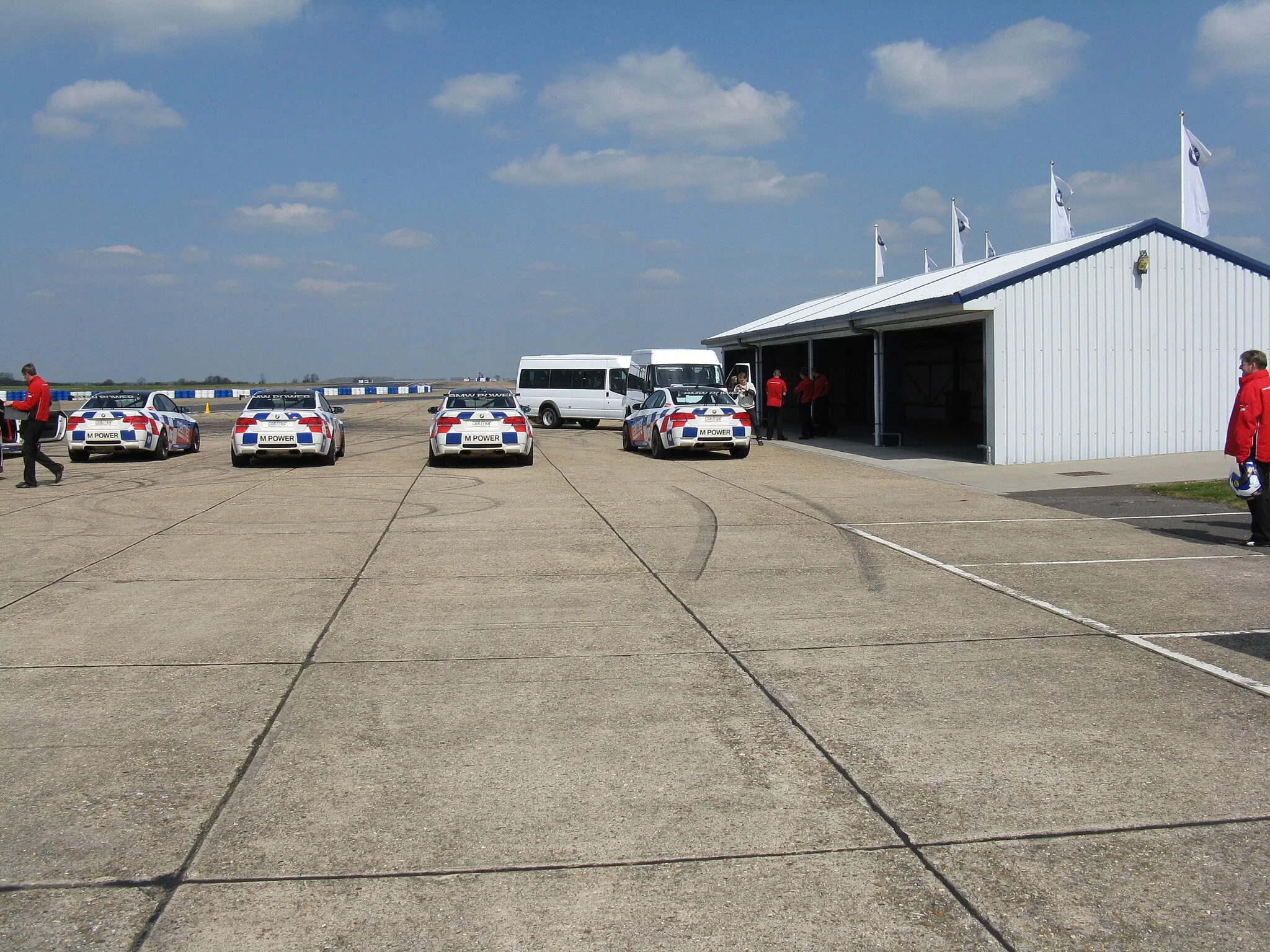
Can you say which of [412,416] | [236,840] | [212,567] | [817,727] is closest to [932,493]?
[212,567]

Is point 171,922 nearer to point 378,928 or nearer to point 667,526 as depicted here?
point 378,928

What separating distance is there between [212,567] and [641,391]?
19.2 meters

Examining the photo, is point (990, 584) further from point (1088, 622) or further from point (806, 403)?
point (806, 403)

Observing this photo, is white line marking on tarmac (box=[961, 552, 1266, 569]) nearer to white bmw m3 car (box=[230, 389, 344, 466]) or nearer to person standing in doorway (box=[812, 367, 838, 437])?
white bmw m3 car (box=[230, 389, 344, 466])

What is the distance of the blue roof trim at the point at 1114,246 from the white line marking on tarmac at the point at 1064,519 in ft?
23.9

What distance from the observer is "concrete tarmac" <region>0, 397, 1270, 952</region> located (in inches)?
138

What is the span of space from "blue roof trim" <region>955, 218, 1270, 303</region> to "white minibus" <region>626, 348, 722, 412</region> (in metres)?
9.05

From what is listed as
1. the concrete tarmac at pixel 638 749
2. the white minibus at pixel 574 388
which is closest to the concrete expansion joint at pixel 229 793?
the concrete tarmac at pixel 638 749

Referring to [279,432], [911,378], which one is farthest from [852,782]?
[911,378]

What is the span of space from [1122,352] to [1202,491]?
21.3ft

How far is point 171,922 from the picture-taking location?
344cm

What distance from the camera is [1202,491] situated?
14.8m

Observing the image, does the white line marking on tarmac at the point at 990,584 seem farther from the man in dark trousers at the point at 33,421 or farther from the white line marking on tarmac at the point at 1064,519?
the man in dark trousers at the point at 33,421

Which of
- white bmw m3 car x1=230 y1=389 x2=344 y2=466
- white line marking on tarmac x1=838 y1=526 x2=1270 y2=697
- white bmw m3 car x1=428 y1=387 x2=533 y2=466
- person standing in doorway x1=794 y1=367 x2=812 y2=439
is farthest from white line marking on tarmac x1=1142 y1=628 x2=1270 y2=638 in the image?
person standing in doorway x1=794 y1=367 x2=812 y2=439
